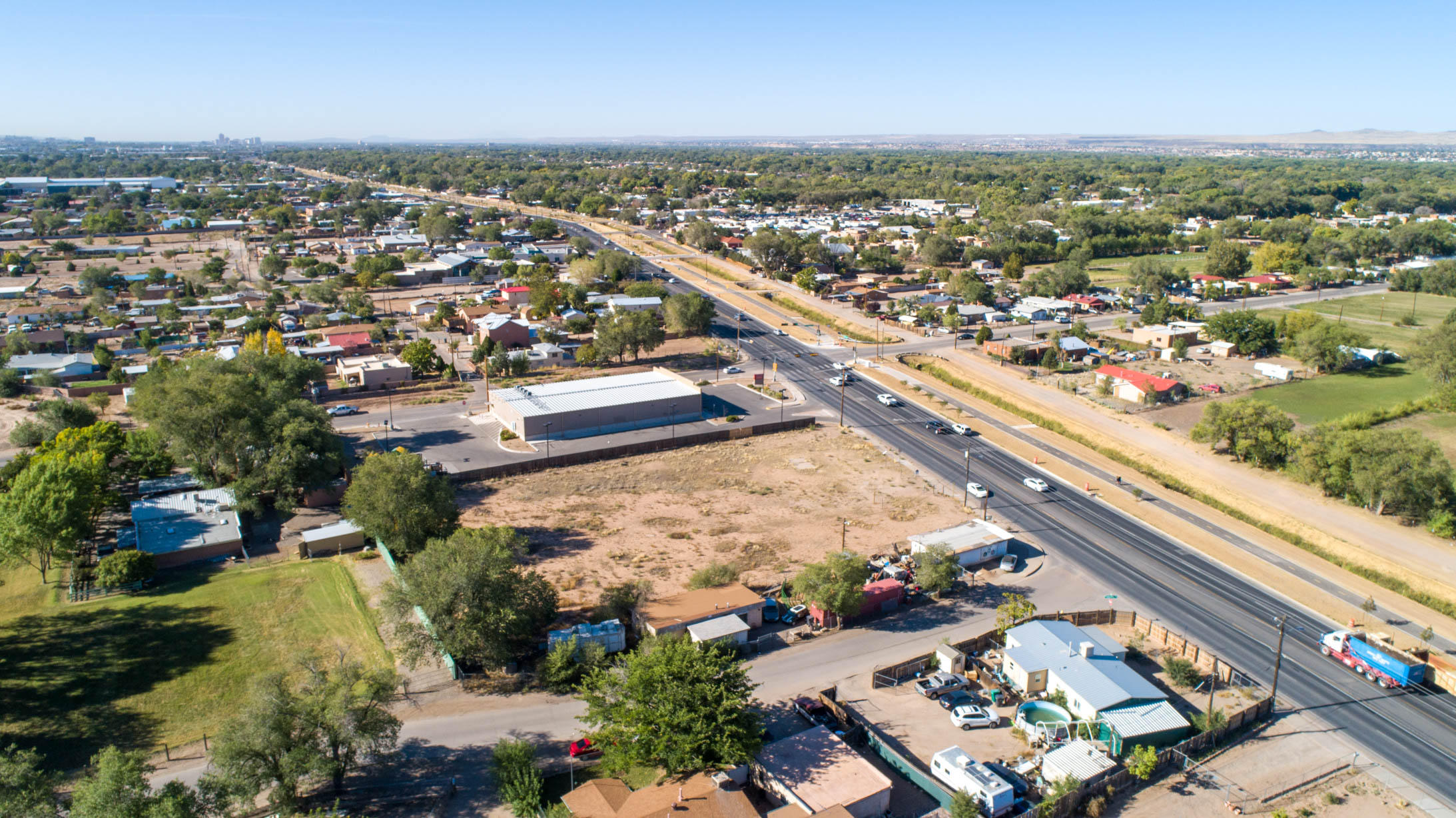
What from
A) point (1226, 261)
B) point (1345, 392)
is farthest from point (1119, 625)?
point (1226, 261)

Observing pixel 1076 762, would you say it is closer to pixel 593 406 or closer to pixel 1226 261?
pixel 593 406

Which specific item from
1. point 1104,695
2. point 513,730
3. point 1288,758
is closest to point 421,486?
point 513,730

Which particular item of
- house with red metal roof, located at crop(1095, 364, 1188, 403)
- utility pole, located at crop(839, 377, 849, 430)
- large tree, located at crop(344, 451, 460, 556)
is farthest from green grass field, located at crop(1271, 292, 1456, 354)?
large tree, located at crop(344, 451, 460, 556)

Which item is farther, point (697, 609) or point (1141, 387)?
point (1141, 387)

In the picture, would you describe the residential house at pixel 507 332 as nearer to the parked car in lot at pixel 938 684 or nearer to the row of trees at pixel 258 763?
the row of trees at pixel 258 763

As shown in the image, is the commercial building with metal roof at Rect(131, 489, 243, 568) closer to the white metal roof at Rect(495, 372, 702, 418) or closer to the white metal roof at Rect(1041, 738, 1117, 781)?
the white metal roof at Rect(495, 372, 702, 418)

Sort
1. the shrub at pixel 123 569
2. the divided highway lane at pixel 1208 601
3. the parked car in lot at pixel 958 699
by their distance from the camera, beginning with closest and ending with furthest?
the divided highway lane at pixel 1208 601
the parked car in lot at pixel 958 699
the shrub at pixel 123 569

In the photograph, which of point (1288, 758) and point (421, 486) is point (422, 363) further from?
point (1288, 758)

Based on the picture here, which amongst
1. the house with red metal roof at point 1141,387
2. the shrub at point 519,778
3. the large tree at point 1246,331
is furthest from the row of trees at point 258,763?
the large tree at point 1246,331
